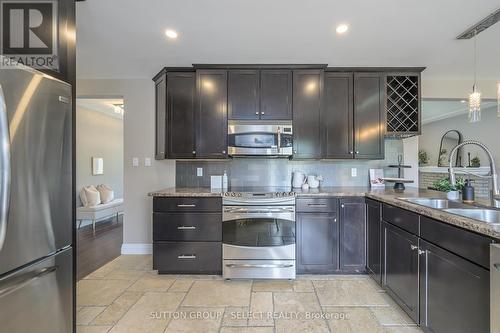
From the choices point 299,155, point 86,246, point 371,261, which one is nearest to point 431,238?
point 371,261

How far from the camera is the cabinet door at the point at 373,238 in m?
2.40

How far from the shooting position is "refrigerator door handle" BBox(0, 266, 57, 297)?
1109 millimetres

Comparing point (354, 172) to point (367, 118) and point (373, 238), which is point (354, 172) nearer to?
point (367, 118)

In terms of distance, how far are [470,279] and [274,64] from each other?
263cm

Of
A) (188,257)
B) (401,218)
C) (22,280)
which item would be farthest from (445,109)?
(22,280)

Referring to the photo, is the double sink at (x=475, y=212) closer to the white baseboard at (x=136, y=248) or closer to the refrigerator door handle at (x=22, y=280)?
the refrigerator door handle at (x=22, y=280)

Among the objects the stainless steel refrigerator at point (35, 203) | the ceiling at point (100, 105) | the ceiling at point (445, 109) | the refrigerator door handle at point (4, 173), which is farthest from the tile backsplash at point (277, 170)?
the ceiling at point (445, 109)

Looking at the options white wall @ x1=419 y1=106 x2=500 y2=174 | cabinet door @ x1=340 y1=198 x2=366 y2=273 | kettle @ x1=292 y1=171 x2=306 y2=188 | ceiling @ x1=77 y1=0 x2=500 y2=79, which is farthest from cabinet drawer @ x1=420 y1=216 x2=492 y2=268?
white wall @ x1=419 y1=106 x2=500 y2=174

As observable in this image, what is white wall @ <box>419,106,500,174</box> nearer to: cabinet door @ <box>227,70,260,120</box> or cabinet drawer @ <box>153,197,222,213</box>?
cabinet door @ <box>227,70,260,120</box>

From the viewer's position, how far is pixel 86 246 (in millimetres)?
3732

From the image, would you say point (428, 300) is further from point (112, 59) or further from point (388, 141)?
point (112, 59)

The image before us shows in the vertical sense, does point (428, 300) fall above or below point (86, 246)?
above

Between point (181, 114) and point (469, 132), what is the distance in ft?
23.8

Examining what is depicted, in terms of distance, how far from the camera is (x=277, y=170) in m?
3.31
